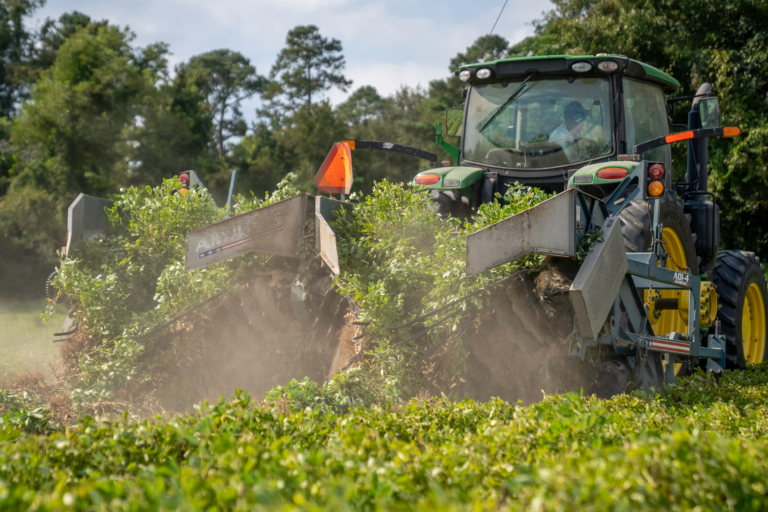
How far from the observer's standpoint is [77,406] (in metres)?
4.33

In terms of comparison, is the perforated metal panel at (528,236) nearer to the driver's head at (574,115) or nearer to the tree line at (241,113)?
the driver's head at (574,115)

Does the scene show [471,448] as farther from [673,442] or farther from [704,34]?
[704,34]

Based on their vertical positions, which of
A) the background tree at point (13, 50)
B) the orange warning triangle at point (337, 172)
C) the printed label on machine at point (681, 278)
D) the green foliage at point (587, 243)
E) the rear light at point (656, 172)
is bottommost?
the printed label on machine at point (681, 278)

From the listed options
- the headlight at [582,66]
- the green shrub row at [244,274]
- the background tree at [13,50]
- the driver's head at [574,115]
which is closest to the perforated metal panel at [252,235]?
the green shrub row at [244,274]

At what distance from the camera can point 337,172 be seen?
614cm

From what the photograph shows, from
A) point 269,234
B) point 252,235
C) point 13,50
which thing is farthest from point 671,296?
point 13,50

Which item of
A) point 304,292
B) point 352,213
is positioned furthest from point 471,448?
point 352,213

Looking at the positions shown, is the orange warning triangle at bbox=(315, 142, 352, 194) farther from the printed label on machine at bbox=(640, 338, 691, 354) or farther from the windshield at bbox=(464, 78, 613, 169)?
the printed label on machine at bbox=(640, 338, 691, 354)

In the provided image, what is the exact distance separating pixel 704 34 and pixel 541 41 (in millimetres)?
7026

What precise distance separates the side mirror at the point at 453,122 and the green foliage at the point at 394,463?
3812mm

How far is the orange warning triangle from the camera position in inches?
240

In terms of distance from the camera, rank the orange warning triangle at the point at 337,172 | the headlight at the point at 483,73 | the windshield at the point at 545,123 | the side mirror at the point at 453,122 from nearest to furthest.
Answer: the windshield at the point at 545,123
the headlight at the point at 483,73
the orange warning triangle at the point at 337,172
the side mirror at the point at 453,122

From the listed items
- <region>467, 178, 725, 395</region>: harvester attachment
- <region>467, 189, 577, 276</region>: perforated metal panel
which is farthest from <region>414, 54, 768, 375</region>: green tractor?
<region>467, 189, 577, 276</region>: perforated metal panel

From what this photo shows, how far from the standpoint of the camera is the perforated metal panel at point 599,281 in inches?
142
